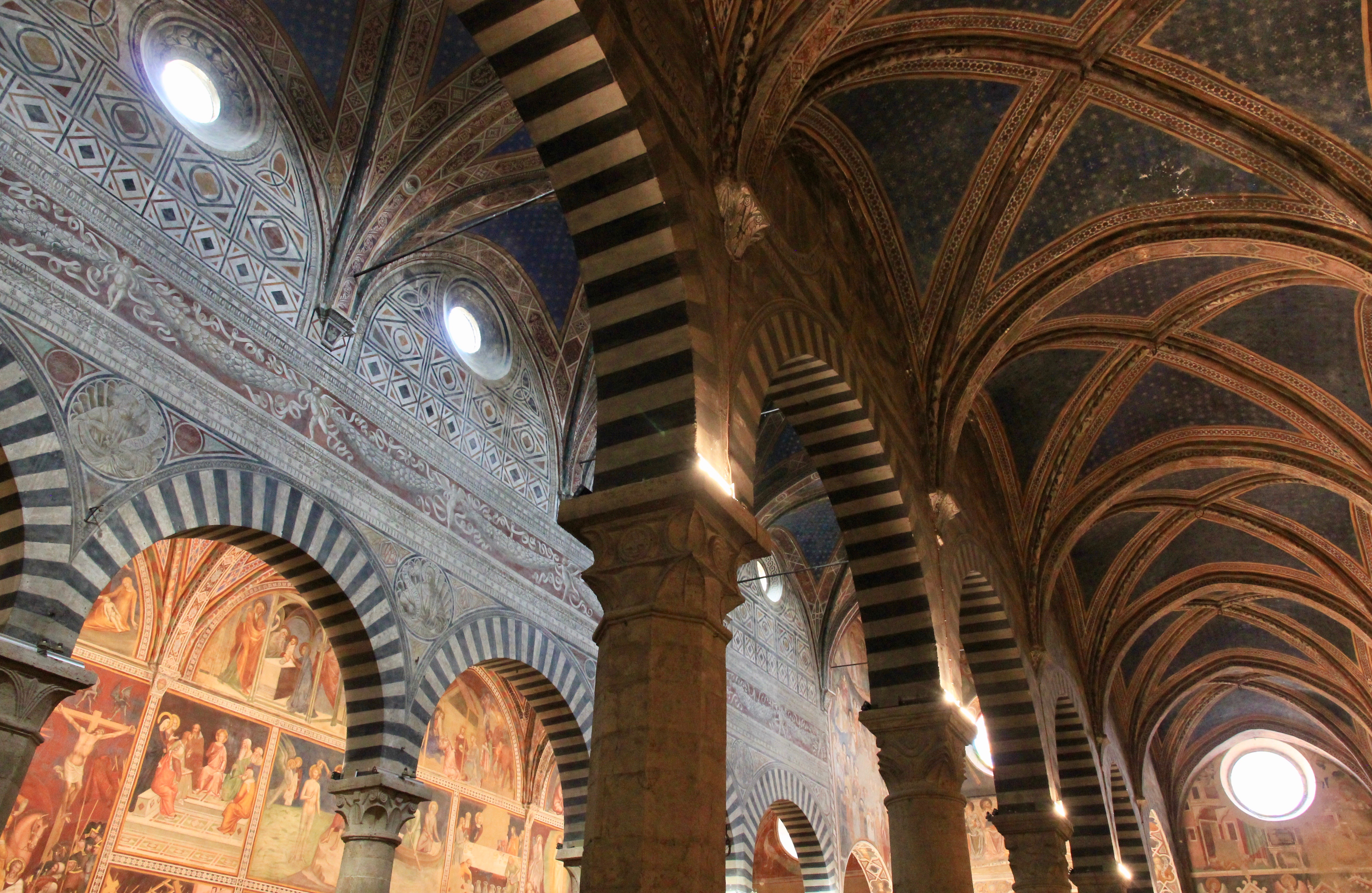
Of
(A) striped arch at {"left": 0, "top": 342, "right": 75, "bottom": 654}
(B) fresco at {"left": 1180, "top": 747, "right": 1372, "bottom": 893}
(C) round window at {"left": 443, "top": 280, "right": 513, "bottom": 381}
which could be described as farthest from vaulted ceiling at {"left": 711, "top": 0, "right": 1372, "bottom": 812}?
(B) fresco at {"left": 1180, "top": 747, "right": 1372, "bottom": 893}

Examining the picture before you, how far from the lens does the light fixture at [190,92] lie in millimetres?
7574

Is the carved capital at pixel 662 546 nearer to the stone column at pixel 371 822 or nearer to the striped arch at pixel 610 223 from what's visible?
the striped arch at pixel 610 223

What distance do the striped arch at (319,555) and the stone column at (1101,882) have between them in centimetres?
996

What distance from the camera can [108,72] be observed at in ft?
22.9

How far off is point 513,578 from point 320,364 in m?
2.91

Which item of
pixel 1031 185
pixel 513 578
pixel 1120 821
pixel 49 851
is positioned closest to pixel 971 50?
pixel 1031 185

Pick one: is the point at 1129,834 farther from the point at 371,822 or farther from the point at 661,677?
the point at 661,677

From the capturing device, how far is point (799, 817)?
1466 cm

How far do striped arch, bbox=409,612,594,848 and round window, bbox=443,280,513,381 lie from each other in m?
2.74

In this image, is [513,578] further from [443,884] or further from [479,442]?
[443,884]

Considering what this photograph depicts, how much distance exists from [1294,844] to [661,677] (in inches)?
918

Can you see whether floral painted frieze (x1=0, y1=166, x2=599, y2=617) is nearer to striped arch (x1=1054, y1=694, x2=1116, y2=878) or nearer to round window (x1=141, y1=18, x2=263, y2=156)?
round window (x1=141, y1=18, x2=263, y2=156)

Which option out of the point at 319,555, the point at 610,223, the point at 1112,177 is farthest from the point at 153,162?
the point at 1112,177

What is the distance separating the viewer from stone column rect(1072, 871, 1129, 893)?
43.2 ft
